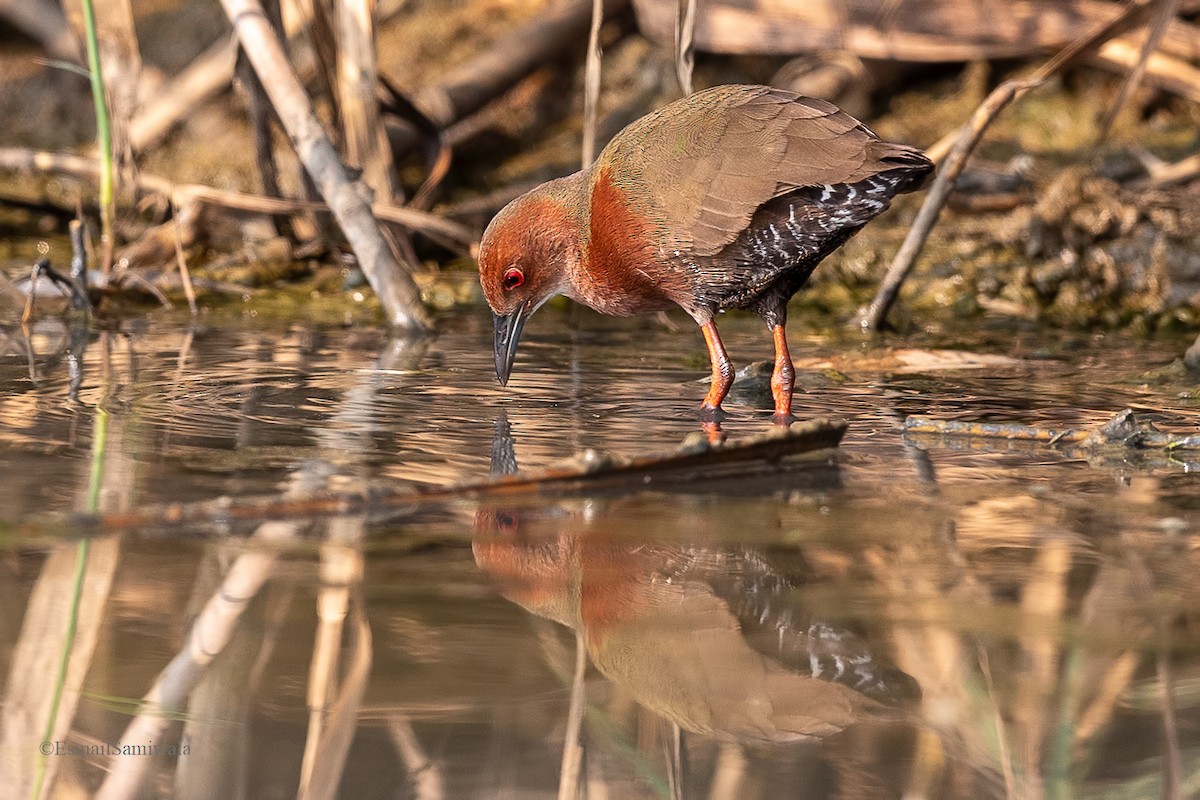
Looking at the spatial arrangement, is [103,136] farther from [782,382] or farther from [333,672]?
[333,672]

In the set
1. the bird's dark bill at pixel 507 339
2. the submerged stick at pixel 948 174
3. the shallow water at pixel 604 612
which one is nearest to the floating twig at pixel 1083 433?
the shallow water at pixel 604 612

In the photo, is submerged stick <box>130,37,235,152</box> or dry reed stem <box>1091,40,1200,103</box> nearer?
dry reed stem <box>1091,40,1200,103</box>

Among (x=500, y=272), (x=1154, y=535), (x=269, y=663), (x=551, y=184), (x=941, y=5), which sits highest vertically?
(x=941, y=5)

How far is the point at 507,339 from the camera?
197 inches

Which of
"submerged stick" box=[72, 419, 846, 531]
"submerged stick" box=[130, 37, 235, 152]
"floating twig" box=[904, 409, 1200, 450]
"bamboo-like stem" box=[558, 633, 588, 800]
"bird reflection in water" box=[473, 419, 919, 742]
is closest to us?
"bamboo-like stem" box=[558, 633, 588, 800]

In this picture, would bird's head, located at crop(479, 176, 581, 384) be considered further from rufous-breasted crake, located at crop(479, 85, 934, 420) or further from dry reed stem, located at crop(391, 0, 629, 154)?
dry reed stem, located at crop(391, 0, 629, 154)

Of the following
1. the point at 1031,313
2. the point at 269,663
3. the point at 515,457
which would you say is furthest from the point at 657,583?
the point at 1031,313

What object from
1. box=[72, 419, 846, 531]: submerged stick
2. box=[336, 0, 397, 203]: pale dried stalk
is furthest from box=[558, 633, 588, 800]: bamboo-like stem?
box=[336, 0, 397, 203]: pale dried stalk

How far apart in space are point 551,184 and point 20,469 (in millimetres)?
2330

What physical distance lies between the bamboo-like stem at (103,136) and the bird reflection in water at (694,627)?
3490 millimetres

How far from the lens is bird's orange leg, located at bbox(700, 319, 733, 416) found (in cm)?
450

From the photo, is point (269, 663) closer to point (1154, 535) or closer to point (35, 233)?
point (1154, 535)

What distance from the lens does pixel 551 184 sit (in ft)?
16.8

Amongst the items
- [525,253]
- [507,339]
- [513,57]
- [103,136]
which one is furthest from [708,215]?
[513,57]
